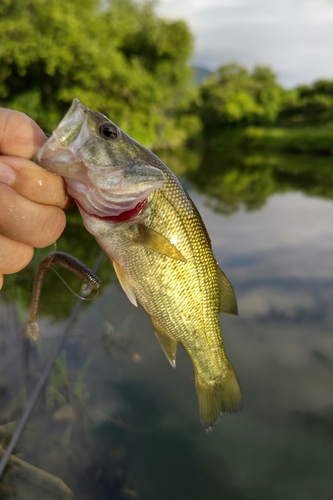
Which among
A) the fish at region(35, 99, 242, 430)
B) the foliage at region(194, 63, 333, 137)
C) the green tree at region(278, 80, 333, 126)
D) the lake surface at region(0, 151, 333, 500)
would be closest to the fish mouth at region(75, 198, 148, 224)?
the fish at region(35, 99, 242, 430)

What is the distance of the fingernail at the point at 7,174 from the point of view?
1340 mm

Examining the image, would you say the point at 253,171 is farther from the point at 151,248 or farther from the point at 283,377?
the point at 151,248

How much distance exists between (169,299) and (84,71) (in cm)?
1753

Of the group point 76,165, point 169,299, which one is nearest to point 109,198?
point 76,165

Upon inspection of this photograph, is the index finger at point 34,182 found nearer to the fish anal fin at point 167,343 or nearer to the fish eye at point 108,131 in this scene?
the fish eye at point 108,131

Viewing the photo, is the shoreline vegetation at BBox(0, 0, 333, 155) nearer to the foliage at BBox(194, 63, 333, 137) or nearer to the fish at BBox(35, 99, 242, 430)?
the fish at BBox(35, 99, 242, 430)

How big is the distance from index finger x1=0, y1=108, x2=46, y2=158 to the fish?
58mm

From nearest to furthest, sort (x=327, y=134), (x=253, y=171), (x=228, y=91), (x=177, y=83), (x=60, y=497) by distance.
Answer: (x=60, y=497), (x=253, y=171), (x=177, y=83), (x=327, y=134), (x=228, y=91)

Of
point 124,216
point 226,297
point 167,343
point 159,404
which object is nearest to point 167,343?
point 167,343

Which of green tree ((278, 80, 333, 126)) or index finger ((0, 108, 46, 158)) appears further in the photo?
green tree ((278, 80, 333, 126))

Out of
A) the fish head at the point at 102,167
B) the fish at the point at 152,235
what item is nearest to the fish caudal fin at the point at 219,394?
the fish at the point at 152,235

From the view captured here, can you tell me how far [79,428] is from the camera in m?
4.10

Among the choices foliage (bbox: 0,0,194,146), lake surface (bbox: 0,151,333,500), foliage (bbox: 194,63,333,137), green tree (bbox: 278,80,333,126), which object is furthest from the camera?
foliage (bbox: 194,63,333,137)

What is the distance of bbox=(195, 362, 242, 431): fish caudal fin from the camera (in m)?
2.12
